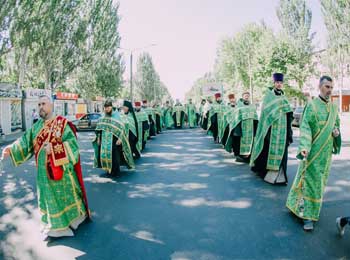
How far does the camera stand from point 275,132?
7.02 meters

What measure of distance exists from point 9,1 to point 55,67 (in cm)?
1195

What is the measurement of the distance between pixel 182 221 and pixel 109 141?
3590 mm

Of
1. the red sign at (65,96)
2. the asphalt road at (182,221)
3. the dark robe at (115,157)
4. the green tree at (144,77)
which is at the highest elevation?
the green tree at (144,77)

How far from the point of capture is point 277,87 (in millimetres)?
7078

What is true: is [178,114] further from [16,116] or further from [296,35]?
[296,35]

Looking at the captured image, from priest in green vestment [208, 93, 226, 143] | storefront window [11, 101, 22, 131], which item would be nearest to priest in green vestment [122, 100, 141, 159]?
priest in green vestment [208, 93, 226, 143]

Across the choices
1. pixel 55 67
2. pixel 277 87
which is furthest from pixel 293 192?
pixel 55 67

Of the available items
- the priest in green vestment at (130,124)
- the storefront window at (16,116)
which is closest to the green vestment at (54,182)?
the priest in green vestment at (130,124)

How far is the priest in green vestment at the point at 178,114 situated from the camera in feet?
88.9

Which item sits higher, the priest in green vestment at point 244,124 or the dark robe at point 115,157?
the priest in green vestment at point 244,124

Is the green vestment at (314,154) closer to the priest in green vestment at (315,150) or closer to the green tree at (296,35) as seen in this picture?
the priest in green vestment at (315,150)

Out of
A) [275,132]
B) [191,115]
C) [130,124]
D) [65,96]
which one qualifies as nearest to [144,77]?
[65,96]

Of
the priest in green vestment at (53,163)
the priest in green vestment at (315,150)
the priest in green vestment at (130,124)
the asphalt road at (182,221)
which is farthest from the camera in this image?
the priest in green vestment at (130,124)

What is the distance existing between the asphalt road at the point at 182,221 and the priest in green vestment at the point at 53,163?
27 centimetres
